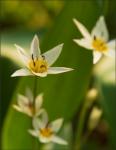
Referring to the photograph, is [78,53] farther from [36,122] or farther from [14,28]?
[14,28]

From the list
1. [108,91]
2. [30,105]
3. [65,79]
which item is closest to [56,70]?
[30,105]

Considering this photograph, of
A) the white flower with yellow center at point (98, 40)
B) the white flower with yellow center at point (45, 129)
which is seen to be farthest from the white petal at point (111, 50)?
the white flower with yellow center at point (45, 129)

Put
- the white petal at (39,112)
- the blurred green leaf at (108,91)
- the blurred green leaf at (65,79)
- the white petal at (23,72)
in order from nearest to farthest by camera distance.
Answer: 1. the white petal at (23,72)
2. the white petal at (39,112)
3. the blurred green leaf at (65,79)
4. the blurred green leaf at (108,91)

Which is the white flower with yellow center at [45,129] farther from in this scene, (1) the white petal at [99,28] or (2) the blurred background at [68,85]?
(1) the white petal at [99,28]

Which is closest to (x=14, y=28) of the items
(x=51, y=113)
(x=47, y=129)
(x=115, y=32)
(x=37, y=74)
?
(x=115, y=32)

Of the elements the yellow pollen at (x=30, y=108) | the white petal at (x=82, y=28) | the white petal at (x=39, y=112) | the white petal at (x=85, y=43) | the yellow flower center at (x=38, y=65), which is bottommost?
the white petal at (x=39, y=112)

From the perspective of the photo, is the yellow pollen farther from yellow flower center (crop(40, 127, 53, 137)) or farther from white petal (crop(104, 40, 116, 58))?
white petal (crop(104, 40, 116, 58))

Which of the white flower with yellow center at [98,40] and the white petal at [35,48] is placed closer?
the white petal at [35,48]
